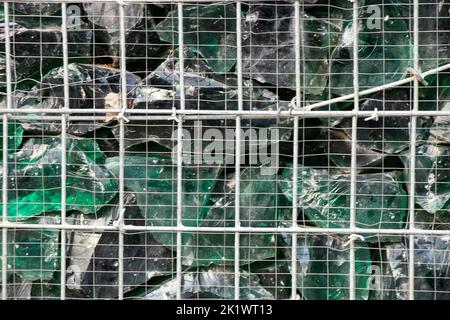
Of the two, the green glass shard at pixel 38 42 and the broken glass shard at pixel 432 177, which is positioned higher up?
the green glass shard at pixel 38 42

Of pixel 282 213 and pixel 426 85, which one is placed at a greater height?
pixel 426 85

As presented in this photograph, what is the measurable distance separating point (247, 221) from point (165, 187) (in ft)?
0.64

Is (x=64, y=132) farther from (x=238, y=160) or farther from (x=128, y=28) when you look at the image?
(x=238, y=160)

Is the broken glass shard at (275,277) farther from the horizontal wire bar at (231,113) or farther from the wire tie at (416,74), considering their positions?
the wire tie at (416,74)

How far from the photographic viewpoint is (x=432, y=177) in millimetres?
1363

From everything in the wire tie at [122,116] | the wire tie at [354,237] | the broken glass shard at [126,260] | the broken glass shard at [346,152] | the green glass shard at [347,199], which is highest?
the wire tie at [122,116]

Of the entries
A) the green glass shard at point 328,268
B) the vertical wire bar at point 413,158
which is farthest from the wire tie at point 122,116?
the vertical wire bar at point 413,158

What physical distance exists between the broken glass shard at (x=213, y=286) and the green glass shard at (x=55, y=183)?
0.79 ft

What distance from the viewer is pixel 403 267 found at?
4.51 ft

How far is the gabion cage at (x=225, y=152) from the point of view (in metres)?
1.36

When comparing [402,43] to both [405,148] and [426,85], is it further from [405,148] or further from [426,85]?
[405,148]
